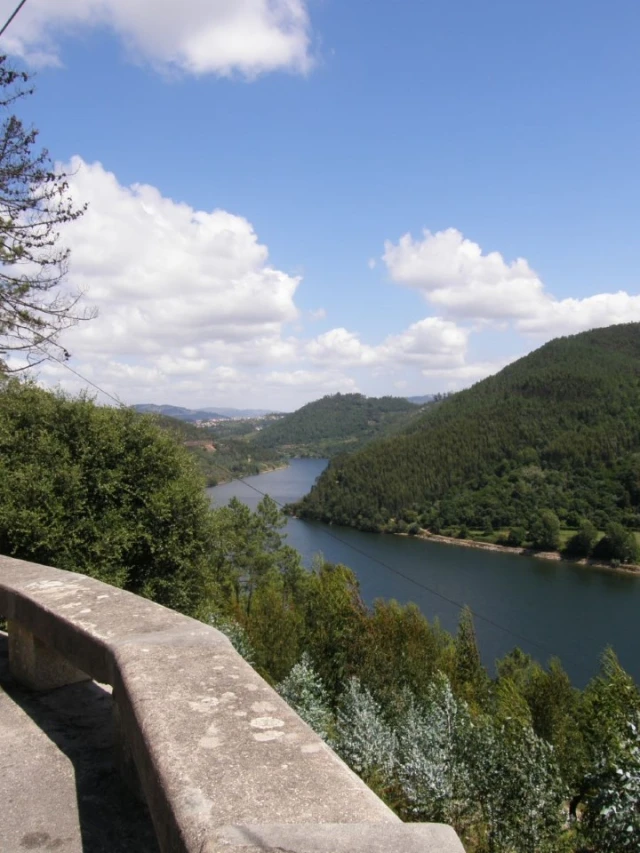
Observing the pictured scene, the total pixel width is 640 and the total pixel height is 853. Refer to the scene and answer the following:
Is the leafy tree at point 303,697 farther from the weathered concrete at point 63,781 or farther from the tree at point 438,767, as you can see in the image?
the weathered concrete at point 63,781

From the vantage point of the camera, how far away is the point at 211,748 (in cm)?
202

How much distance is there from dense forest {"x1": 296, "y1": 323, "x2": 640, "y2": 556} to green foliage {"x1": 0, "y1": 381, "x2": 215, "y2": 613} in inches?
3457

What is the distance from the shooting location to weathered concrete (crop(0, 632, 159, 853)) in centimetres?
234

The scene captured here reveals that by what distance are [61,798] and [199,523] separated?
8033 mm

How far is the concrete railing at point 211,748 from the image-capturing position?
1582 mm

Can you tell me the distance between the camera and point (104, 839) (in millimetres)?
2365

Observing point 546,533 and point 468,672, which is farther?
A: point 546,533

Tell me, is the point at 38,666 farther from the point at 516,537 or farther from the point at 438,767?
the point at 516,537

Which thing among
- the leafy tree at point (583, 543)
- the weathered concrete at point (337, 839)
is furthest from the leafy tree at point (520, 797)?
the leafy tree at point (583, 543)

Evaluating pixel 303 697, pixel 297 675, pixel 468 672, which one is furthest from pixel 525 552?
pixel 303 697

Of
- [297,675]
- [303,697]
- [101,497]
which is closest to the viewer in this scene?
[101,497]

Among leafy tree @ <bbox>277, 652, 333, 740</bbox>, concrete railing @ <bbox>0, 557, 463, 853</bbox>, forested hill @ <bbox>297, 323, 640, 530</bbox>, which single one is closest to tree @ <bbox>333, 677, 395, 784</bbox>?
leafy tree @ <bbox>277, 652, 333, 740</bbox>

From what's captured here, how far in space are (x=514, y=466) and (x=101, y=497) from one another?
129 metres

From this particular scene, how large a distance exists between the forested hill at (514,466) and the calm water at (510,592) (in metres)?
16.5
